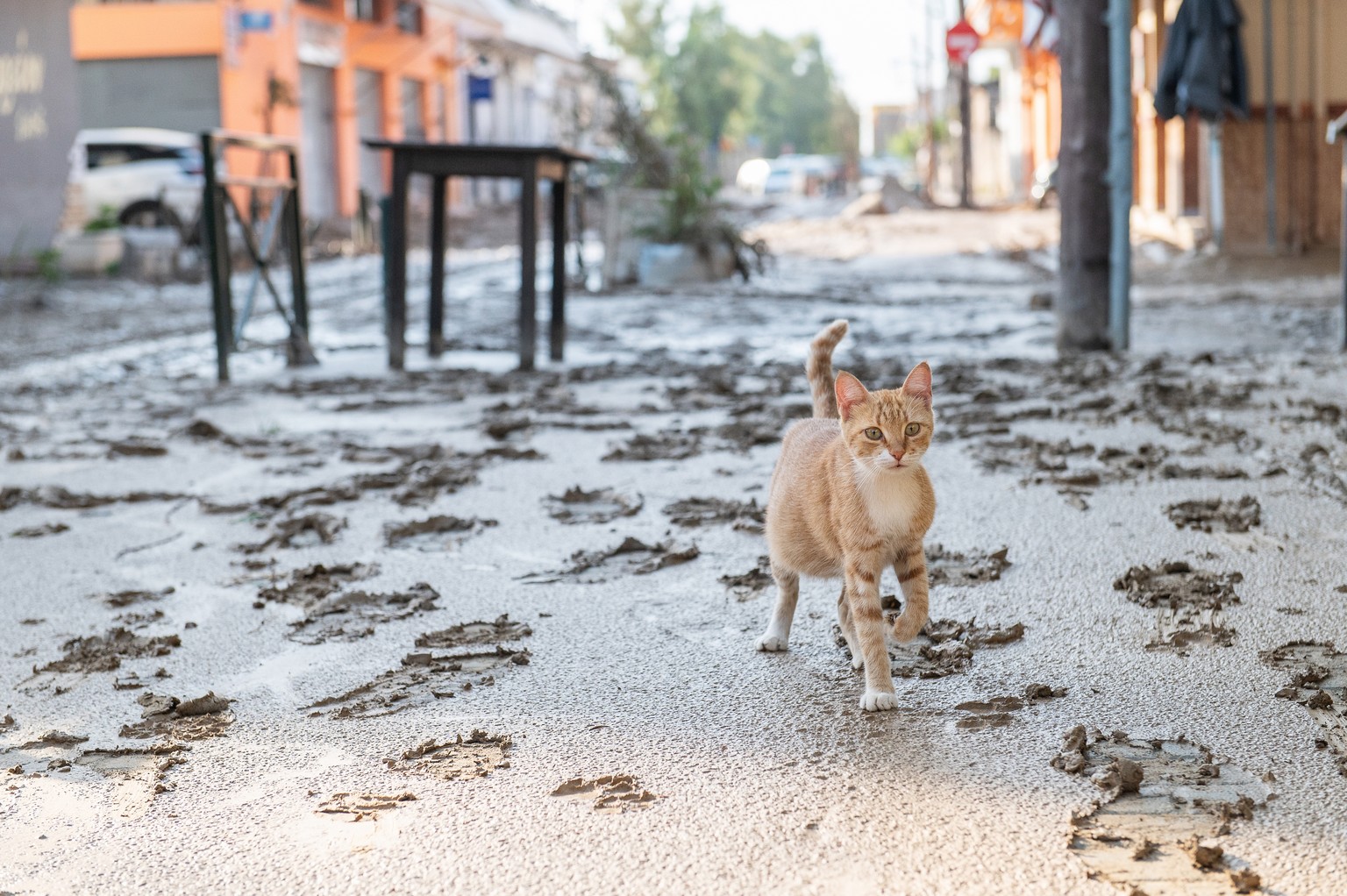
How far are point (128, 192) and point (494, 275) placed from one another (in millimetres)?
5697

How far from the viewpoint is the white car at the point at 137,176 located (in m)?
17.9

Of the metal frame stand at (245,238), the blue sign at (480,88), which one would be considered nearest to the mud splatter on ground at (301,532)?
the metal frame stand at (245,238)

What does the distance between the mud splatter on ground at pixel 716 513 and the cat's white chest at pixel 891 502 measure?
1.41 m

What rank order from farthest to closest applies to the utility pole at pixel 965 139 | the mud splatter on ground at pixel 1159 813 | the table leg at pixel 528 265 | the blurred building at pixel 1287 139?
the utility pole at pixel 965 139
the blurred building at pixel 1287 139
the table leg at pixel 528 265
the mud splatter on ground at pixel 1159 813

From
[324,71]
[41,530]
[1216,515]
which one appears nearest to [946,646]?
[1216,515]

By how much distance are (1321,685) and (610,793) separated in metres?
1.28

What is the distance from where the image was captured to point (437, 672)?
9.46 ft

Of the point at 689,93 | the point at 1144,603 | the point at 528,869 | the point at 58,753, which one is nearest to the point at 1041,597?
the point at 1144,603

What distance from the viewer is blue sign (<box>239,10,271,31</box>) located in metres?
23.3

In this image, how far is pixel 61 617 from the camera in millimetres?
3389

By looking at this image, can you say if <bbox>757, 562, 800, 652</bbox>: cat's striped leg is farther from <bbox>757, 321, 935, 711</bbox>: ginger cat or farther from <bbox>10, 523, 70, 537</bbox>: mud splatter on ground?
<bbox>10, 523, 70, 537</bbox>: mud splatter on ground

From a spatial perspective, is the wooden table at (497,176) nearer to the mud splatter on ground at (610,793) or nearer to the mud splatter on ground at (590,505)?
the mud splatter on ground at (590,505)

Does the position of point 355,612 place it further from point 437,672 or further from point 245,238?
point 245,238

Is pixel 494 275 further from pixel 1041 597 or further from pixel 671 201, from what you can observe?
pixel 1041 597
